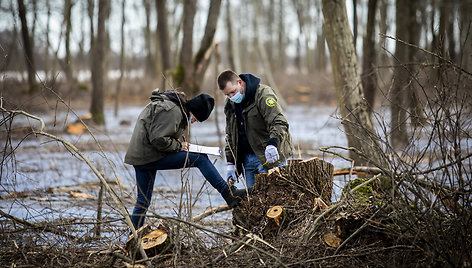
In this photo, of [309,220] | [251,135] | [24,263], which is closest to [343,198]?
[309,220]

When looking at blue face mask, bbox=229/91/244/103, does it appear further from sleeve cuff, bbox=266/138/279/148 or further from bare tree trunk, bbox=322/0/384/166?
bare tree trunk, bbox=322/0/384/166

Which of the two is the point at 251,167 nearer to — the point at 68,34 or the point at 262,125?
the point at 262,125

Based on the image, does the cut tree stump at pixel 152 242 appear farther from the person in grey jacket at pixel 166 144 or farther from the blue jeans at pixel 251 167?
the blue jeans at pixel 251 167

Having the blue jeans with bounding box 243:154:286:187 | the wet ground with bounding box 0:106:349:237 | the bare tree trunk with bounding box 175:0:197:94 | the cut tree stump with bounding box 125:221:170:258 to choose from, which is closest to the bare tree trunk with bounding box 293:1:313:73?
the wet ground with bounding box 0:106:349:237

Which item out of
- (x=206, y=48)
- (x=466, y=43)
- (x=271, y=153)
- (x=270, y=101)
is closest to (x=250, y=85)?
(x=270, y=101)

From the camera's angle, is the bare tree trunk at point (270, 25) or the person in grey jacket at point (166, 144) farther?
the bare tree trunk at point (270, 25)

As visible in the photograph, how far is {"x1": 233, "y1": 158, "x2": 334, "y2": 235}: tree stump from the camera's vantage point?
4570 mm

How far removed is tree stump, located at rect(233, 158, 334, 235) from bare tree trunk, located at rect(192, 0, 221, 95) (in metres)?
6.14

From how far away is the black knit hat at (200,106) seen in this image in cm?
487

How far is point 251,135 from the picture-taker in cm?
502

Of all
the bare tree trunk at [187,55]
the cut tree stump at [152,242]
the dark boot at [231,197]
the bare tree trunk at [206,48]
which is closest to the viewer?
the cut tree stump at [152,242]

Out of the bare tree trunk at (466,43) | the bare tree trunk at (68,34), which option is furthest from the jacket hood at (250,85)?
the bare tree trunk at (466,43)

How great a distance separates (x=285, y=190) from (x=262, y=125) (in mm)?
782

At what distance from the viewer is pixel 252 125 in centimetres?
501
